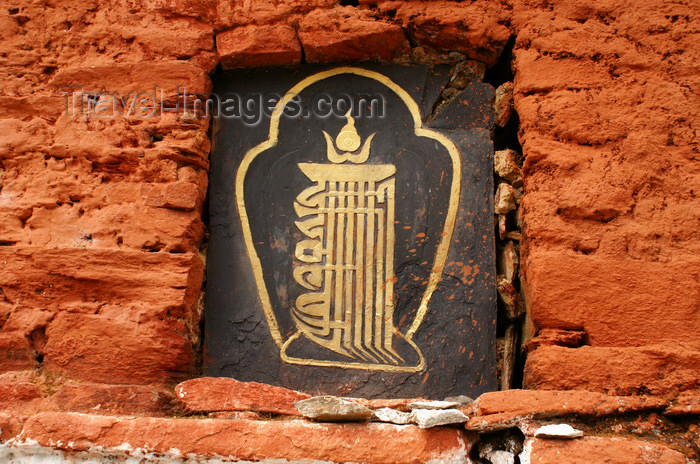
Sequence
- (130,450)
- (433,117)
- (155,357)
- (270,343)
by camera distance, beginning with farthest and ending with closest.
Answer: (433,117)
(270,343)
(155,357)
(130,450)

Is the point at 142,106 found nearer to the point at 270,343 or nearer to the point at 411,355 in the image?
the point at 270,343

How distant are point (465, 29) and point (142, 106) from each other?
126 cm

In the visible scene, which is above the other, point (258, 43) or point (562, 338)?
point (258, 43)

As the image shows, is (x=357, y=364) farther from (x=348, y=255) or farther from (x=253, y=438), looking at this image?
(x=253, y=438)

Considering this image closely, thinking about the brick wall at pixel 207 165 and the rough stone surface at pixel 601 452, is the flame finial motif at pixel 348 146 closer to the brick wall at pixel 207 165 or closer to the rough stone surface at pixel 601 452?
the brick wall at pixel 207 165

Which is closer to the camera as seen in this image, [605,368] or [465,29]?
[605,368]

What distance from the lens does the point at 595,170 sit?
235 cm

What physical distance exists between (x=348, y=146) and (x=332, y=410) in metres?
1.06

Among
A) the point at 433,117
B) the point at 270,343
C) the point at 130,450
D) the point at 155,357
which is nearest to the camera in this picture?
the point at 130,450

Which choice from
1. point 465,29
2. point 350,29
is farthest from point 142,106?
point 465,29

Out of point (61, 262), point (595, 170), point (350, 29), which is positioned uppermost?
point (350, 29)

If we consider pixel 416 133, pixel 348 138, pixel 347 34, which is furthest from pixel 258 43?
pixel 416 133

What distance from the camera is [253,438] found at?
2.06 meters

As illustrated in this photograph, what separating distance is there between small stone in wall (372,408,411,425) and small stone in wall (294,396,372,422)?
28 mm
